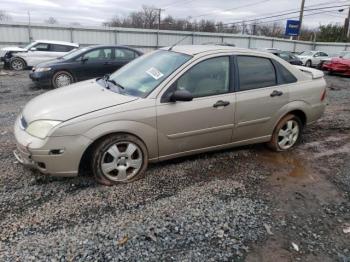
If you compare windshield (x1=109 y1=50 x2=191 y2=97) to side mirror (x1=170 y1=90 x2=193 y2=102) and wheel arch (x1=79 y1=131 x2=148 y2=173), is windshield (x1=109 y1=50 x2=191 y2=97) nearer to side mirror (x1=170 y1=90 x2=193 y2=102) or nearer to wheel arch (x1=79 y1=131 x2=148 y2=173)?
side mirror (x1=170 y1=90 x2=193 y2=102)

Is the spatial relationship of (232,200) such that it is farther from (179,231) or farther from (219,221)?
(179,231)

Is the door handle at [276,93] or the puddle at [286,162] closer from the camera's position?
the puddle at [286,162]

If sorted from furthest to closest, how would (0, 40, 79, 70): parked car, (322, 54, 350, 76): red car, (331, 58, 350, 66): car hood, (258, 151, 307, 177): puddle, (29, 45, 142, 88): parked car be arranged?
1. (331, 58, 350, 66): car hood
2. (322, 54, 350, 76): red car
3. (0, 40, 79, 70): parked car
4. (29, 45, 142, 88): parked car
5. (258, 151, 307, 177): puddle

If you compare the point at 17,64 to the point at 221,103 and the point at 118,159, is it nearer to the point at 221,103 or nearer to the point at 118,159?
the point at 118,159

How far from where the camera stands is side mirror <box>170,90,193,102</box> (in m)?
3.63

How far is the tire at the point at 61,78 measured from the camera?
32.5ft

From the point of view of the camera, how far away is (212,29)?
2029 inches

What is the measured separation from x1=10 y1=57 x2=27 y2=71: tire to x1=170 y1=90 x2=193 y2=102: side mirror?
43.7ft

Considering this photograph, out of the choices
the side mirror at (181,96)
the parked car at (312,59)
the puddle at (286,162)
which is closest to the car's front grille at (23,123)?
the side mirror at (181,96)

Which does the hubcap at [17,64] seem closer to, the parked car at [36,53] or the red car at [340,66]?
the parked car at [36,53]

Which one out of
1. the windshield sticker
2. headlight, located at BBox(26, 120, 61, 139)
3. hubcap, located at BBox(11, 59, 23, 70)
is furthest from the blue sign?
headlight, located at BBox(26, 120, 61, 139)

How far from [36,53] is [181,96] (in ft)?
42.5

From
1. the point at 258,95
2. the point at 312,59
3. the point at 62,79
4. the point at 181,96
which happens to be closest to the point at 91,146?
the point at 181,96

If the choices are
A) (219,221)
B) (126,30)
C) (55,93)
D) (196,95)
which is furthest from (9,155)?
(126,30)
